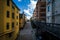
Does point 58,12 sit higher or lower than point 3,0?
lower

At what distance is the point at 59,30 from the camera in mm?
13211

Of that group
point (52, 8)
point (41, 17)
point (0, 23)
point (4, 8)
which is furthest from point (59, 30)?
point (41, 17)

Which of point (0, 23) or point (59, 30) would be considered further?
point (0, 23)

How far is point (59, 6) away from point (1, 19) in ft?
38.5

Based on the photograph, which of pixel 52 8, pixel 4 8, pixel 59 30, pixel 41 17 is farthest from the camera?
pixel 41 17

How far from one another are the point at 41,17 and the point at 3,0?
34.6m

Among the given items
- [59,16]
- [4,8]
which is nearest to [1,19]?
[4,8]

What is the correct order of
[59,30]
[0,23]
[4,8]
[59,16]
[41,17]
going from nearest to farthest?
[59,30] → [0,23] → [4,8] → [59,16] → [41,17]

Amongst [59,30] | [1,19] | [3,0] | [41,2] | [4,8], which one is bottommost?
[59,30]

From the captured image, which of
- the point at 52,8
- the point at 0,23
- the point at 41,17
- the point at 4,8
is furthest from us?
the point at 41,17

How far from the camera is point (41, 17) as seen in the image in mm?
55719

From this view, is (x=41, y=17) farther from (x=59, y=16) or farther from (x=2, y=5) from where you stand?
(x=2, y=5)

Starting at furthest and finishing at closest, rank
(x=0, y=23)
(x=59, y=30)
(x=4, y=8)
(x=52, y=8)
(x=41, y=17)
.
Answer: (x=41, y=17) < (x=52, y=8) < (x=4, y=8) < (x=0, y=23) < (x=59, y=30)

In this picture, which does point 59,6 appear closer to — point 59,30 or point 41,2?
point 59,30
